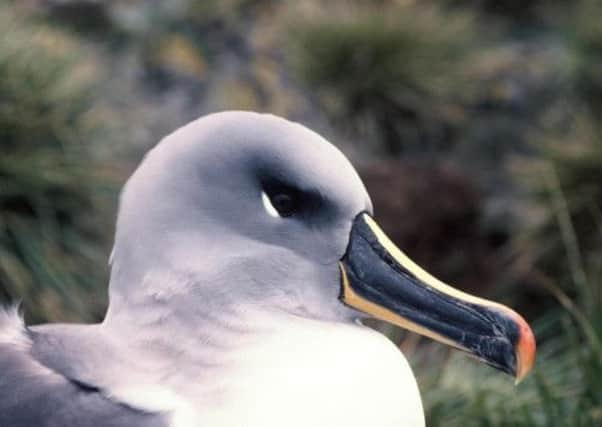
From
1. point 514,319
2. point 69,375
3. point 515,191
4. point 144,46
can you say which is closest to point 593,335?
point 514,319

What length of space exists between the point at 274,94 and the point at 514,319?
6034 mm

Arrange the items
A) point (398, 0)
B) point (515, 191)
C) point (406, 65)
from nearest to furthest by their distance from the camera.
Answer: point (515, 191), point (406, 65), point (398, 0)

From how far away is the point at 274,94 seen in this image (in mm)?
7777

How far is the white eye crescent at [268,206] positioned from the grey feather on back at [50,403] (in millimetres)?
377

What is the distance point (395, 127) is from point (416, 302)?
6.54m

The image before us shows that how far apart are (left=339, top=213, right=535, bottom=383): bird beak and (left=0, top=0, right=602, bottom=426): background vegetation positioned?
1078 millimetres

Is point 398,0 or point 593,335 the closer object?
point 593,335

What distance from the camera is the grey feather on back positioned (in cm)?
171

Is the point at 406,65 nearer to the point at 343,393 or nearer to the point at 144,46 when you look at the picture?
the point at 144,46

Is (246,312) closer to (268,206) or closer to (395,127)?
(268,206)

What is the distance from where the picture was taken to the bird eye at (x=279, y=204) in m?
1.87

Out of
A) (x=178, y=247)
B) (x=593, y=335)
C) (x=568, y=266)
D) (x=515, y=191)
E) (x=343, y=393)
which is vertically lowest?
(x=515, y=191)

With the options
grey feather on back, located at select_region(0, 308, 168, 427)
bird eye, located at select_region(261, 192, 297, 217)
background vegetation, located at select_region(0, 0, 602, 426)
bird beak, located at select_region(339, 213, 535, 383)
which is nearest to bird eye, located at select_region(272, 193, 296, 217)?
bird eye, located at select_region(261, 192, 297, 217)

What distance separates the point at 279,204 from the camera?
188 centimetres
